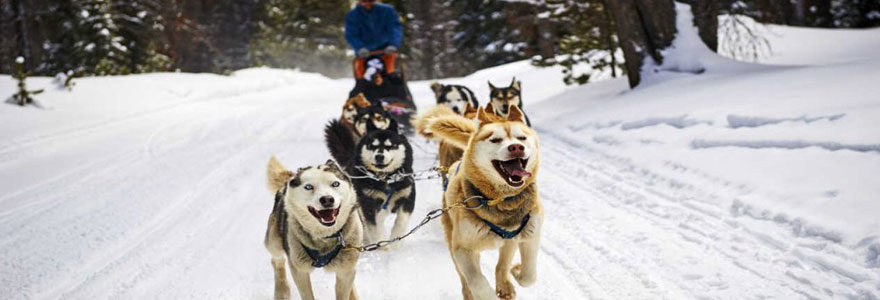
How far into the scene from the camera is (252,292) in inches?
133

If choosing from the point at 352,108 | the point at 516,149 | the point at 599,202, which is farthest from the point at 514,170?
the point at 352,108

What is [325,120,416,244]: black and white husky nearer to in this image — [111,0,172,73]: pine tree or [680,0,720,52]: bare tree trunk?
[680,0,720,52]: bare tree trunk

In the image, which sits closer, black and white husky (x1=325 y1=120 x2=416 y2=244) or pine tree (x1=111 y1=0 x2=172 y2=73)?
black and white husky (x1=325 y1=120 x2=416 y2=244)

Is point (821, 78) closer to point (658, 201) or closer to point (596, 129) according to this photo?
point (596, 129)

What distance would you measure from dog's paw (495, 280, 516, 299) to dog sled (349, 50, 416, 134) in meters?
5.10

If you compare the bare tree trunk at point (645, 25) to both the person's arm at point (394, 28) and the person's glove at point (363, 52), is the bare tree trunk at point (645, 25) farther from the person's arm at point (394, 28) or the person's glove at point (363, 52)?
the person's glove at point (363, 52)

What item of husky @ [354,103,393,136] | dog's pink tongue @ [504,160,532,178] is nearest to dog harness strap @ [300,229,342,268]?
dog's pink tongue @ [504,160,532,178]

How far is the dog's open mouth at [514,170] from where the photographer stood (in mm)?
2471

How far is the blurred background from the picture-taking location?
11789 mm

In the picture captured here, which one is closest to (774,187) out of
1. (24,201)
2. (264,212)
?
(264,212)

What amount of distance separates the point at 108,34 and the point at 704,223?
2175cm

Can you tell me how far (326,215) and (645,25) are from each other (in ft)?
27.9

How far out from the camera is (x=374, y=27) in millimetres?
8523

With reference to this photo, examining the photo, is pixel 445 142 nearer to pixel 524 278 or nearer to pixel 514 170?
pixel 524 278
